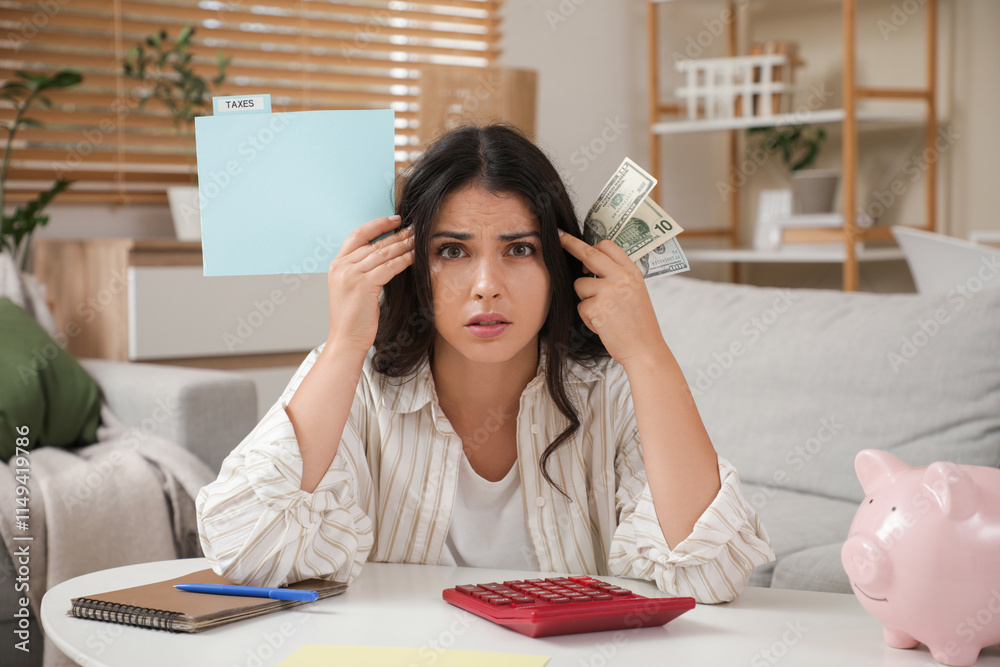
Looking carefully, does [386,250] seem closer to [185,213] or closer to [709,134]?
[185,213]

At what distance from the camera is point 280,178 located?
1.02 m

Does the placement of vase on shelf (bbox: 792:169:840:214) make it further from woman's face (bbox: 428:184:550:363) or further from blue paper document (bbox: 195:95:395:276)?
blue paper document (bbox: 195:95:395:276)

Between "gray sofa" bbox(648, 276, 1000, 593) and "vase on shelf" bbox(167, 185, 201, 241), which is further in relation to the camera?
"vase on shelf" bbox(167, 185, 201, 241)

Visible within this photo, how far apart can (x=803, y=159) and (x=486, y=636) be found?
3.21 meters

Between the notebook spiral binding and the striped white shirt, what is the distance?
0.47 feet

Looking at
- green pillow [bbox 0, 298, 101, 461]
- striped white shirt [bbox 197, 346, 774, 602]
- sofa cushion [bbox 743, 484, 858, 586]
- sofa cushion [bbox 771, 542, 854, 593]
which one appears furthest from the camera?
green pillow [bbox 0, 298, 101, 461]

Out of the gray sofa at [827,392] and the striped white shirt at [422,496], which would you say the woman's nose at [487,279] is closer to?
the striped white shirt at [422,496]

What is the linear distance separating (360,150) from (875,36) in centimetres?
305

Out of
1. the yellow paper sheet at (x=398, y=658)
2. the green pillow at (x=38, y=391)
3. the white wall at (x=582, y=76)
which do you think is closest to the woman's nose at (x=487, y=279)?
the yellow paper sheet at (x=398, y=658)

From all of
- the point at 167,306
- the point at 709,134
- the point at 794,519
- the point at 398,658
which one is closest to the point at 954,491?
the point at 398,658

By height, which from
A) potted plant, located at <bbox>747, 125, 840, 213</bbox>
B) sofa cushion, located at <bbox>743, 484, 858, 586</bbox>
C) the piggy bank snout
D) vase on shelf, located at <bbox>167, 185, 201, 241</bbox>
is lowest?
sofa cushion, located at <bbox>743, 484, 858, 586</bbox>

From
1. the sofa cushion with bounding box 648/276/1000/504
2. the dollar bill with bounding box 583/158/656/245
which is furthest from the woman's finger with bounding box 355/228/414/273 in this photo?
the sofa cushion with bounding box 648/276/1000/504

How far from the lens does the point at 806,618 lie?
0.85 m

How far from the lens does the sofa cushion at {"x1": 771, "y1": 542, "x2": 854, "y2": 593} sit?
1501mm
